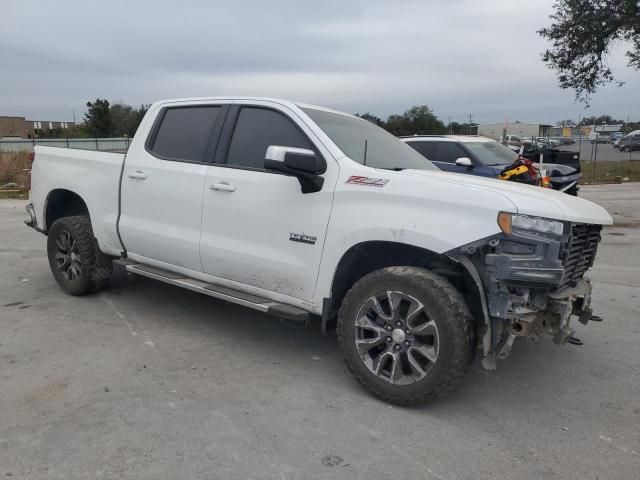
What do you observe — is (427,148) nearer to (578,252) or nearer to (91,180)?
(91,180)

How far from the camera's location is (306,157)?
11.7 ft

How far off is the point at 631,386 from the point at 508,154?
27.6 feet

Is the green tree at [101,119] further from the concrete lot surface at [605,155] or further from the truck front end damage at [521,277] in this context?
the truck front end damage at [521,277]

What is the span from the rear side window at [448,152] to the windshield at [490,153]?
0.19 meters

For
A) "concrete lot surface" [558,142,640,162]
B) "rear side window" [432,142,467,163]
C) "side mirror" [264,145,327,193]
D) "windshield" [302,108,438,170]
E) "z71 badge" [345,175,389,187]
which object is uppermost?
"concrete lot surface" [558,142,640,162]

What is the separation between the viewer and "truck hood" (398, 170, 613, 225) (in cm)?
317

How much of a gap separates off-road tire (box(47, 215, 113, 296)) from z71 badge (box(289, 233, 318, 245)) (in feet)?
8.20

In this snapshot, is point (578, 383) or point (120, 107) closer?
point (578, 383)

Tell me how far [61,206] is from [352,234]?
385 centimetres

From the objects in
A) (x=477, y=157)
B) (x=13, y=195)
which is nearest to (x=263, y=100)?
(x=477, y=157)

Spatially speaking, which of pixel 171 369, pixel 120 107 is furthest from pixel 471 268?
pixel 120 107

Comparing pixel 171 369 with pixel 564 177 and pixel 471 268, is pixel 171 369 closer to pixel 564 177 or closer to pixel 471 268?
pixel 471 268

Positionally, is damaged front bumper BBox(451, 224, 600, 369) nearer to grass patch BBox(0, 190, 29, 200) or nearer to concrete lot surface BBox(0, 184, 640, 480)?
concrete lot surface BBox(0, 184, 640, 480)

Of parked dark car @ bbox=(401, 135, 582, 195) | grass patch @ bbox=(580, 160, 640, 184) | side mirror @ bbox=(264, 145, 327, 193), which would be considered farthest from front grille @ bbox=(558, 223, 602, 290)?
grass patch @ bbox=(580, 160, 640, 184)
